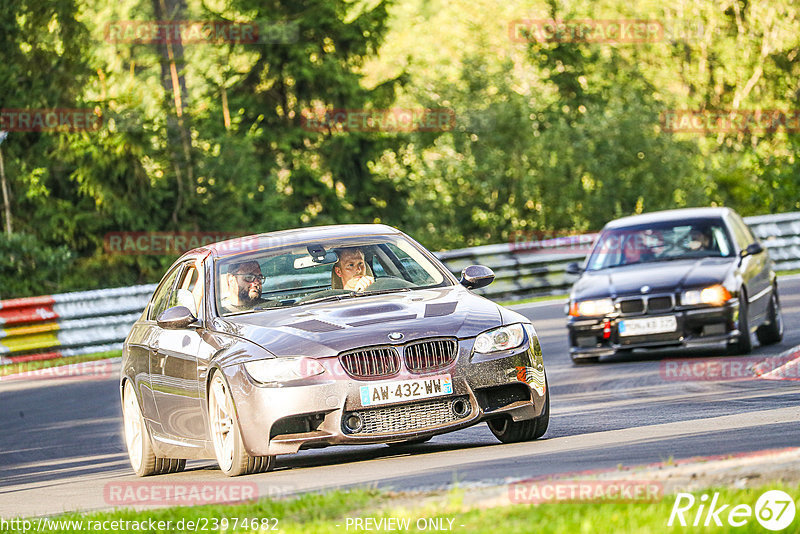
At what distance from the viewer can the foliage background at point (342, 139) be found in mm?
30891

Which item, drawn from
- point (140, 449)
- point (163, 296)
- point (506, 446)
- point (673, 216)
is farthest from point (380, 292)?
point (673, 216)

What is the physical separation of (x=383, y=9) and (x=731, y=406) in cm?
2794

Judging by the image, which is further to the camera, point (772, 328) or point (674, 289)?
point (772, 328)

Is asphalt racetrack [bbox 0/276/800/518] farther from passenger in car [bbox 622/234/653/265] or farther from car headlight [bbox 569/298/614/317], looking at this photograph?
passenger in car [bbox 622/234/653/265]

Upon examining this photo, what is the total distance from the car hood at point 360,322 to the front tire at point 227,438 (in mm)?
387

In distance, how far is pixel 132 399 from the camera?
11109mm

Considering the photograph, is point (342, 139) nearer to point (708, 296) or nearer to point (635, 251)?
point (635, 251)

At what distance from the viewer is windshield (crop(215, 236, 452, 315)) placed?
10.0m

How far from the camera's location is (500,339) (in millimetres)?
9273

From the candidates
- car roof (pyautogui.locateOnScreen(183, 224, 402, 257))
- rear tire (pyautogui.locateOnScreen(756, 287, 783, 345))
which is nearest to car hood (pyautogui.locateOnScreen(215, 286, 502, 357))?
car roof (pyautogui.locateOnScreen(183, 224, 402, 257))

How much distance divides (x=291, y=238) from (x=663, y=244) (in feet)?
23.5

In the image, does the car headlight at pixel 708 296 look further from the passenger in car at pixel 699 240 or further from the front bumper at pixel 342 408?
the front bumper at pixel 342 408

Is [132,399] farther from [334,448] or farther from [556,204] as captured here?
[556,204]

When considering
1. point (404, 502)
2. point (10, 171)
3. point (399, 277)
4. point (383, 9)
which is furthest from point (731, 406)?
point (383, 9)
